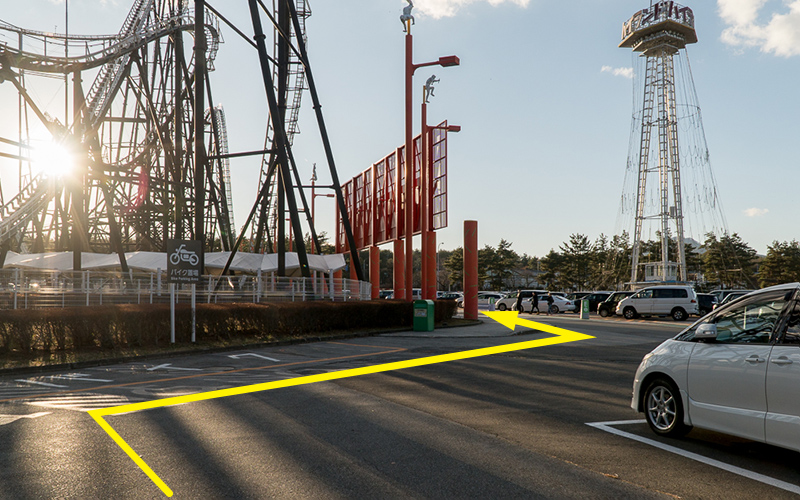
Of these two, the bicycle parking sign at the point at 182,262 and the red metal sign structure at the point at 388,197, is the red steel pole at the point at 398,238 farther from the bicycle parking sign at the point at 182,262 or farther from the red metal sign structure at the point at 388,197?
the bicycle parking sign at the point at 182,262

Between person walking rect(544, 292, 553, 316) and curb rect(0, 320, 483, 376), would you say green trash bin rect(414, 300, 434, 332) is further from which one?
person walking rect(544, 292, 553, 316)

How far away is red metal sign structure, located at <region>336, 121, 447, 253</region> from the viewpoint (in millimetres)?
30000

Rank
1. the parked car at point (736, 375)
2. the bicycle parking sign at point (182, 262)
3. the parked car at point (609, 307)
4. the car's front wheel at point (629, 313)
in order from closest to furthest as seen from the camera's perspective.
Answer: the parked car at point (736, 375) < the bicycle parking sign at point (182, 262) < the car's front wheel at point (629, 313) < the parked car at point (609, 307)

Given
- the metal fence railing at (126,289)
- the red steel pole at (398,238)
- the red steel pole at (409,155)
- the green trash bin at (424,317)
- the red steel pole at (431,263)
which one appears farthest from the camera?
the red steel pole at (398,238)

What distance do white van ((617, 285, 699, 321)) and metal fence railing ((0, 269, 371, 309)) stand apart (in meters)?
18.5

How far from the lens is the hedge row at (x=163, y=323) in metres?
14.2

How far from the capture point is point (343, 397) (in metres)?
8.98

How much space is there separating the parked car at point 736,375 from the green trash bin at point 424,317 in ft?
52.4

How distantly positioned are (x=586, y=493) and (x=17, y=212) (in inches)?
1403

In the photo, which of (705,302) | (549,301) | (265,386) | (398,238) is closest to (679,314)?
(705,302)

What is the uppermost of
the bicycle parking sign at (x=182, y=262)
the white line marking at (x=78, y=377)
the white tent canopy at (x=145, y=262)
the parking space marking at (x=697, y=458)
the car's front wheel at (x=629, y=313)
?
the white tent canopy at (x=145, y=262)

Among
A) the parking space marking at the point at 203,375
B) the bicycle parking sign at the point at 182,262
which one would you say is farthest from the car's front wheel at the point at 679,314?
the bicycle parking sign at the point at 182,262

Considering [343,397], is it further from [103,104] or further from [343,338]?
[103,104]

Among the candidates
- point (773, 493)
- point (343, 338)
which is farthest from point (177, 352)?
point (773, 493)
